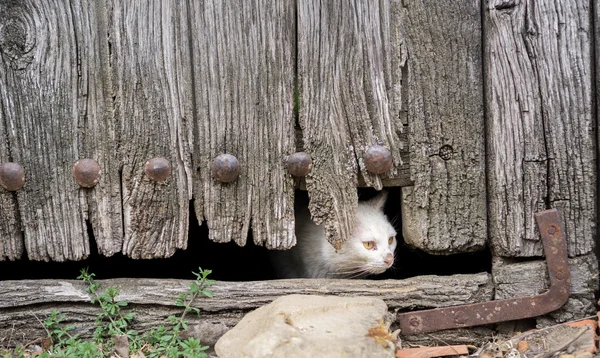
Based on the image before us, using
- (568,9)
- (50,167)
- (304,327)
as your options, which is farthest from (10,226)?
(568,9)

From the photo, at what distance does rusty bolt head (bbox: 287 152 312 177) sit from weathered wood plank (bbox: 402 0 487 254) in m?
0.49

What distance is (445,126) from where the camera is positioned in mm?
2910

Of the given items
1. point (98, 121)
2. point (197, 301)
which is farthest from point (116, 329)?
point (98, 121)

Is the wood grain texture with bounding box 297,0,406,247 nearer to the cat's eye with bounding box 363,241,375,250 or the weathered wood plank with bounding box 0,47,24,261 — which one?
the cat's eye with bounding box 363,241,375,250

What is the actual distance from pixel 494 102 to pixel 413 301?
3.28 ft

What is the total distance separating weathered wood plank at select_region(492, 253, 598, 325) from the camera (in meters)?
2.93

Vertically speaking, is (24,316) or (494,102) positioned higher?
(494,102)

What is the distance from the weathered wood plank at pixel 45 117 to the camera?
2.79 metres

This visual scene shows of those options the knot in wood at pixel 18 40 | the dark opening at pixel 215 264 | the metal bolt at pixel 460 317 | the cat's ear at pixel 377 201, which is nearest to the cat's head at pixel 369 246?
the cat's ear at pixel 377 201

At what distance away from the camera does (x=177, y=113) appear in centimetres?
287

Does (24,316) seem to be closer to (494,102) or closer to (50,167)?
(50,167)

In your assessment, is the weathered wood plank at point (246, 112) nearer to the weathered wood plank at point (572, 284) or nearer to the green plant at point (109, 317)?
the green plant at point (109, 317)

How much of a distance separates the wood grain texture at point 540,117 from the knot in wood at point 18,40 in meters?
2.07

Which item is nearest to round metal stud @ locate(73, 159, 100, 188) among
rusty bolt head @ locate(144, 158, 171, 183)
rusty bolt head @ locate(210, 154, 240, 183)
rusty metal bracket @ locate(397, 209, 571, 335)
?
rusty bolt head @ locate(144, 158, 171, 183)
